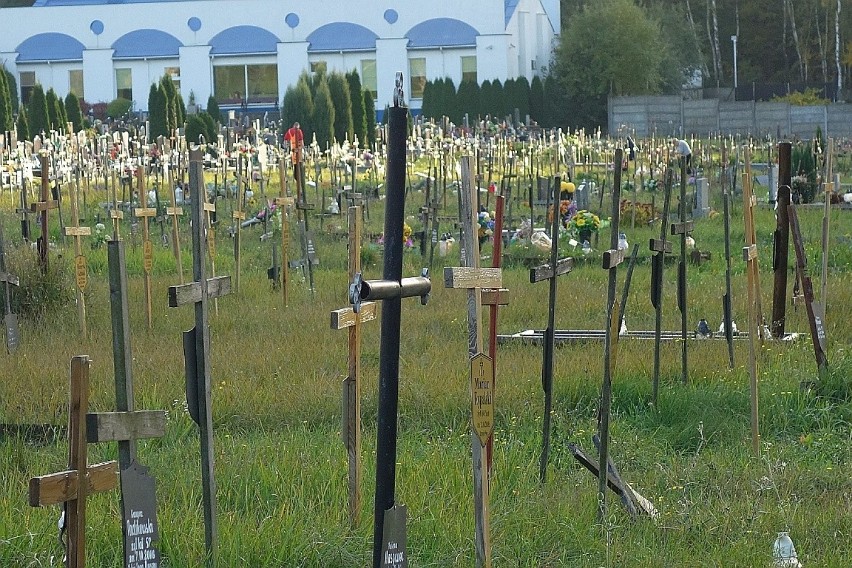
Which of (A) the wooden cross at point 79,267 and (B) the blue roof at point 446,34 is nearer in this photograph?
(A) the wooden cross at point 79,267

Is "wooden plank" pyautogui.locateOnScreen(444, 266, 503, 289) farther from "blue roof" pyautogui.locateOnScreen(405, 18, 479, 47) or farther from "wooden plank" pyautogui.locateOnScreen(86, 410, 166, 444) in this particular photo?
"blue roof" pyautogui.locateOnScreen(405, 18, 479, 47)

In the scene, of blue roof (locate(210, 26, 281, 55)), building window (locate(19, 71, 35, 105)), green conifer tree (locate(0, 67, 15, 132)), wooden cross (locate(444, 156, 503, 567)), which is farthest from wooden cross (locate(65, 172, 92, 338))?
building window (locate(19, 71, 35, 105))

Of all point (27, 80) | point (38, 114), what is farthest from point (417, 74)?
point (38, 114)

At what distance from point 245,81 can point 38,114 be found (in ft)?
62.4

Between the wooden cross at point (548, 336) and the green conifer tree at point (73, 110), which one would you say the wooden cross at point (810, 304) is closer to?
the wooden cross at point (548, 336)

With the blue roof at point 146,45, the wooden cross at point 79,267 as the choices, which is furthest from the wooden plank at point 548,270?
the blue roof at point 146,45

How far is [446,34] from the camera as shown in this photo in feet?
164

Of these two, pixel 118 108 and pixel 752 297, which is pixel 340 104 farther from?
pixel 752 297

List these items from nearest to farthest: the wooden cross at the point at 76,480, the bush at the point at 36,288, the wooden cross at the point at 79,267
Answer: the wooden cross at the point at 76,480, the wooden cross at the point at 79,267, the bush at the point at 36,288

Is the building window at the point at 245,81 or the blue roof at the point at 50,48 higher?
the blue roof at the point at 50,48

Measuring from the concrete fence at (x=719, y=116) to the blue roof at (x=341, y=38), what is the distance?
9.93m

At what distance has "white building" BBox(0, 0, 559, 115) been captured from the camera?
50219 millimetres

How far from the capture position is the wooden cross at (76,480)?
3566 mm

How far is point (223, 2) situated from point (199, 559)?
47.9 metres
